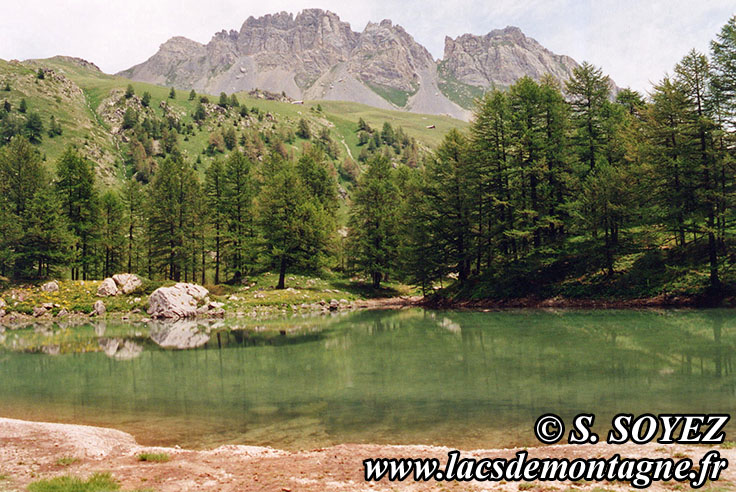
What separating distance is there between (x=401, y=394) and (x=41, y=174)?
61.9 metres

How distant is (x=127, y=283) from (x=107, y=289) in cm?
192

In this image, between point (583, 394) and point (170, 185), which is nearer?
point (583, 394)

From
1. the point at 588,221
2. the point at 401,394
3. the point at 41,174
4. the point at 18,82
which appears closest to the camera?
the point at 401,394

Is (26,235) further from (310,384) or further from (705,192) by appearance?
(705,192)

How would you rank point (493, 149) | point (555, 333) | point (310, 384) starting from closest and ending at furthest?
point (310, 384) < point (555, 333) < point (493, 149)

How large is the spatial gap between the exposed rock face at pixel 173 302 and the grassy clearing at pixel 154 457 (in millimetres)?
37263

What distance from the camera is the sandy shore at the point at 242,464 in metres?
7.57

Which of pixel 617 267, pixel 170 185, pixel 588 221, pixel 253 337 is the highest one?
pixel 170 185

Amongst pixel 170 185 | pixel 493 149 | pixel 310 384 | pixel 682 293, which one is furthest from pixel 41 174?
pixel 682 293

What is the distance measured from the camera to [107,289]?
157ft

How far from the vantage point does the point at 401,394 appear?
14.3 meters

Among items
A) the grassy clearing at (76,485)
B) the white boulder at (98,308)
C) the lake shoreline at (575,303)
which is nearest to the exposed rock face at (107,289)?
the white boulder at (98,308)

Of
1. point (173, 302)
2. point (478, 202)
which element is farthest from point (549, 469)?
point (173, 302)

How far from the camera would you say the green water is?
1154cm
